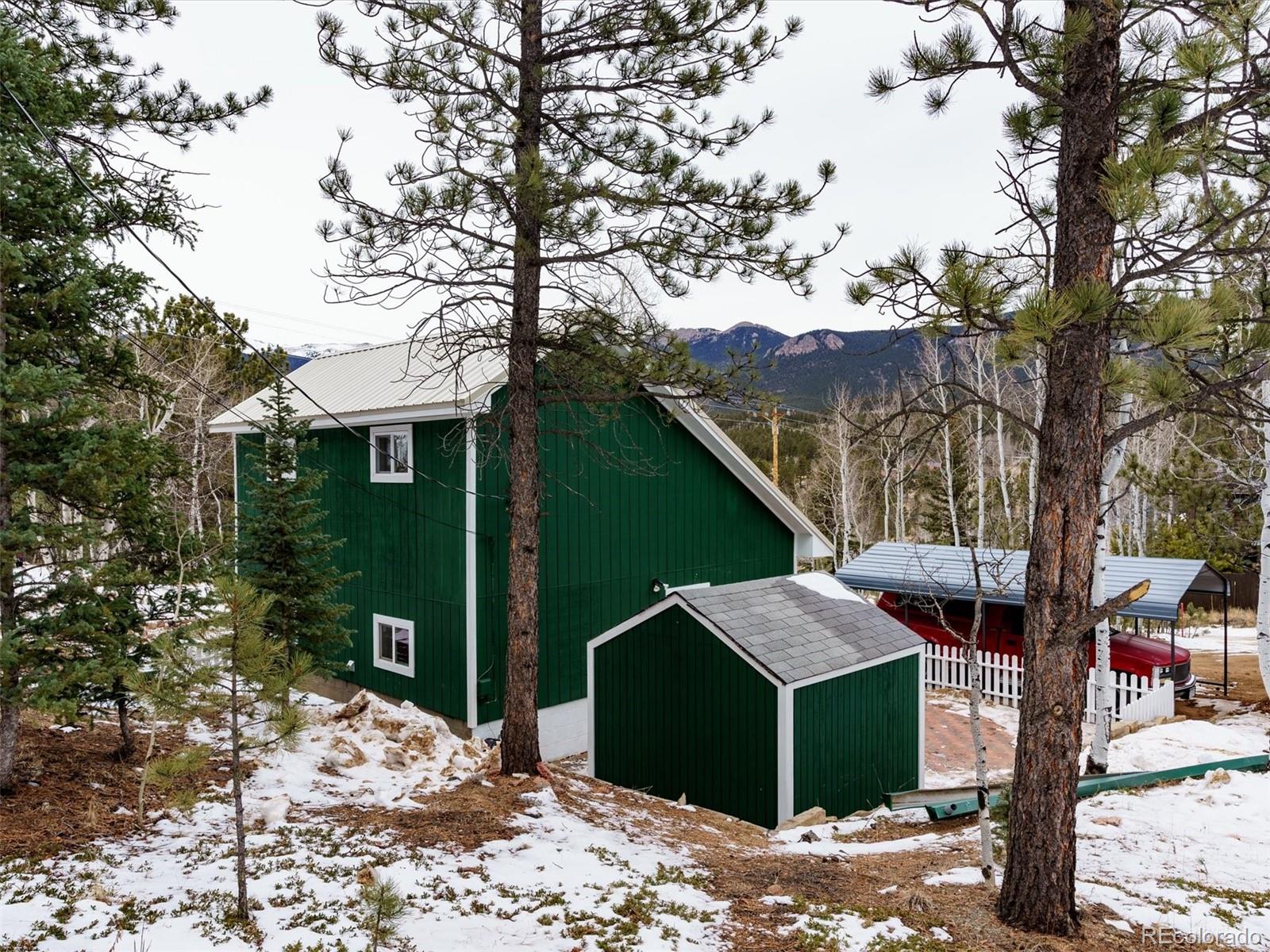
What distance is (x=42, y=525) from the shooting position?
557 cm

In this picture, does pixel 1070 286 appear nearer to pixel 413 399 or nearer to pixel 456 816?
pixel 456 816

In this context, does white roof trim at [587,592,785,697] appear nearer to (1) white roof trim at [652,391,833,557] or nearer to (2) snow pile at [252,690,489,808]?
(2) snow pile at [252,690,489,808]

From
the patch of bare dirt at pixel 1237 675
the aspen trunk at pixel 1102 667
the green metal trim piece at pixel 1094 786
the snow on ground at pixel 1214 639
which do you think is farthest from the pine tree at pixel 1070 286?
the snow on ground at pixel 1214 639

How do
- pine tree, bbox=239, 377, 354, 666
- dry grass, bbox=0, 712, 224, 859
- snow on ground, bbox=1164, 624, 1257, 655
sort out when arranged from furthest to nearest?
snow on ground, bbox=1164, 624, 1257, 655 < pine tree, bbox=239, 377, 354, 666 < dry grass, bbox=0, 712, 224, 859

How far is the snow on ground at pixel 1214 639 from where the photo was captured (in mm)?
18719

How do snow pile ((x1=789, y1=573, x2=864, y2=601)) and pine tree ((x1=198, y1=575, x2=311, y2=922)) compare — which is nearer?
pine tree ((x1=198, y1=575, x2=311, y2=922))

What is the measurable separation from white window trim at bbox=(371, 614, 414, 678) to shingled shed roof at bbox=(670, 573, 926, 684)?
14.2 feet

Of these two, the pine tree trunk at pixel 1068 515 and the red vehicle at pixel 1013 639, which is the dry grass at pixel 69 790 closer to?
the pine tree trunk at pixel 1068 515

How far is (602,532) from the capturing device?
1169 centimetres

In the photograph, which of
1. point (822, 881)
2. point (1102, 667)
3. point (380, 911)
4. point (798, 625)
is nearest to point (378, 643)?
point (798, 625)

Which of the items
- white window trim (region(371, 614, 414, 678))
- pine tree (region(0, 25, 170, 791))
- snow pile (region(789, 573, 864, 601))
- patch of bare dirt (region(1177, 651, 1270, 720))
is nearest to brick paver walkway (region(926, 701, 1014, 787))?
snow pile (region(789, 573, 864, 601))

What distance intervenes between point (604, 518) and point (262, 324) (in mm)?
18507

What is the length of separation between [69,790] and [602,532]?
23.3ft

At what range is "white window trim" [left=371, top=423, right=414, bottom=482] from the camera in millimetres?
11078
